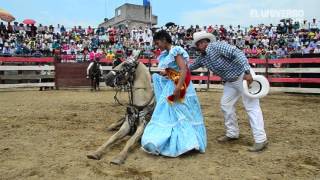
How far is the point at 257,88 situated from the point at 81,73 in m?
12.3

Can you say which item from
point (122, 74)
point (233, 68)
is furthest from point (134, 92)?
point (233, 68)

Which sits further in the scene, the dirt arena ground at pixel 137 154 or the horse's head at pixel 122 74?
the horse's head at pixel 122 74

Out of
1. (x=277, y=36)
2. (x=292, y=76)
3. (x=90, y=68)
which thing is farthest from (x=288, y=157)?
(x=277, y=36)

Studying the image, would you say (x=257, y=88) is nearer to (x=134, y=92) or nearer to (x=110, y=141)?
(x=134, y=92)

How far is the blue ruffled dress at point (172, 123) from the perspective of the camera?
4711mm

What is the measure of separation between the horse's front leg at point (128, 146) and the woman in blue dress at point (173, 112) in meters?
0.16

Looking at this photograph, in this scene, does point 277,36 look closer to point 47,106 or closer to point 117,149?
point 47,106

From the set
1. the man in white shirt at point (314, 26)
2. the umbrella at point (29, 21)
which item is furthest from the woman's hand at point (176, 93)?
the umbrella at point (29, 21)

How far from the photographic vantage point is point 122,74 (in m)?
5.22

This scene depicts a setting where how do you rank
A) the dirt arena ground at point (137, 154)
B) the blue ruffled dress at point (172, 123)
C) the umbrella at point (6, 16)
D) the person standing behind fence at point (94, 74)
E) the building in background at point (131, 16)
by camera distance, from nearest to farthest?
the dirt arena ground at point (137, 154) → the blue ruffled dress at point (172, 123) → the person standing behind fence at point (94, 74) → the umbrella at point (6, 16) → the building in background at point (131, 16)

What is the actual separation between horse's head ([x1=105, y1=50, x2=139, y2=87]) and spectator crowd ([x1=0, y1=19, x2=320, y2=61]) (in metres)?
13.9

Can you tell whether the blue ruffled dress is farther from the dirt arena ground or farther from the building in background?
the building in background

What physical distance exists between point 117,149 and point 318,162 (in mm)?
2359

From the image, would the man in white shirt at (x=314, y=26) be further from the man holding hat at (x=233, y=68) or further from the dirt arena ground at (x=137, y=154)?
the man holding hat at (x=233, y=68)
